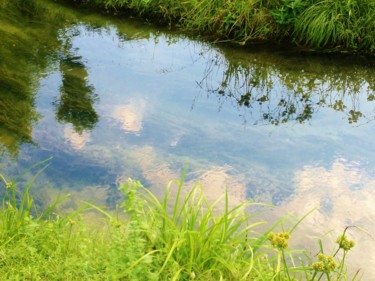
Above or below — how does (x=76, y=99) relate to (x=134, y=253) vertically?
below

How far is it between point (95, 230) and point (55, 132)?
5.74 feet

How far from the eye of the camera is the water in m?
4.27

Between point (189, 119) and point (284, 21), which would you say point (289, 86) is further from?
point (189, 119)

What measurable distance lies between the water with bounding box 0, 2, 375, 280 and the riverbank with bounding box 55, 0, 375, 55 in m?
0.27

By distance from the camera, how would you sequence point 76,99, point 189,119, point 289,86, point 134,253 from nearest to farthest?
point 134,253 → point 189,119 → point 76,99 → point 289,86

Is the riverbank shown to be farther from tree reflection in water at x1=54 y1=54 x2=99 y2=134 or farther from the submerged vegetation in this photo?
the submerged vegetation

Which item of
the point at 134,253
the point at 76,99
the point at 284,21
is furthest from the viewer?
the point at 284,21

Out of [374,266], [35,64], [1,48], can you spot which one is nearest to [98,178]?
[374,266]

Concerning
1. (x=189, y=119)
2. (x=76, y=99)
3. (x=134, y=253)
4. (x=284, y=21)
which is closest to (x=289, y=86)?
(x=284, y=21)

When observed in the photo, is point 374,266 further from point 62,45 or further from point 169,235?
point 62,45

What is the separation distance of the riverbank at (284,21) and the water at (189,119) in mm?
267

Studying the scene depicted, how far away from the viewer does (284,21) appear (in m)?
7.40

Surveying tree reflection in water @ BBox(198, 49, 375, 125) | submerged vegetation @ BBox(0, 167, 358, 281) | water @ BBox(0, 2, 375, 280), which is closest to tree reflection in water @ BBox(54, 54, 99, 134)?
water @ BBox(0, 2, 375, 280)

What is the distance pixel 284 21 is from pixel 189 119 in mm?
2750
